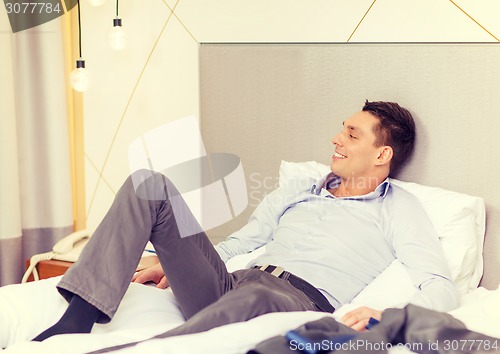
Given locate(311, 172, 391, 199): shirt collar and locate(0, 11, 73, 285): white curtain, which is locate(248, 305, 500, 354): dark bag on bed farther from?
locate(0, 11, 73, 285): white curtain

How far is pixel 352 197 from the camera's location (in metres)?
2.26

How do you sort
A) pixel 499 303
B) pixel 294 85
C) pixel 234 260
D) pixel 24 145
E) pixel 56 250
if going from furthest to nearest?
pixel 24 145 < pixel 56 250 < pixel 294 85 < pixel 234 260 < pixel 499 303

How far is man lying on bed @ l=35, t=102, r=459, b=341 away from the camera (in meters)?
1.78

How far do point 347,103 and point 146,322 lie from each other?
1098mm

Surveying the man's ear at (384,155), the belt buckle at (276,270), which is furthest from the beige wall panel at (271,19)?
the belt buckle at (276,270)

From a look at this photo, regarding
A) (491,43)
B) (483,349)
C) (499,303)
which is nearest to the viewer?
(483,349)

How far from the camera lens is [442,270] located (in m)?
1.97

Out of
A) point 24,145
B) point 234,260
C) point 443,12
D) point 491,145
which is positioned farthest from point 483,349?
point 24,145

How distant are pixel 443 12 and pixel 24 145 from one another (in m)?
1.85

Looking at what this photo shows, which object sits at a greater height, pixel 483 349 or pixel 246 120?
pixel 246 120

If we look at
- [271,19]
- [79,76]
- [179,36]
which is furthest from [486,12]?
[79,76]

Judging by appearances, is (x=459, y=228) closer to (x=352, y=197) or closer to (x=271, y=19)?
(x=352, y=197)

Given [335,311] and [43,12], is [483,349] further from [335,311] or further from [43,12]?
[43,12]

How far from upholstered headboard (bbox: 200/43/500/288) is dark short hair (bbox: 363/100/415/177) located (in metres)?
0.04
